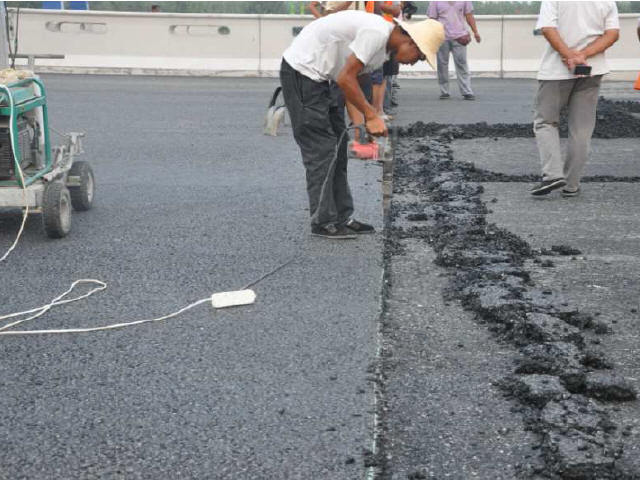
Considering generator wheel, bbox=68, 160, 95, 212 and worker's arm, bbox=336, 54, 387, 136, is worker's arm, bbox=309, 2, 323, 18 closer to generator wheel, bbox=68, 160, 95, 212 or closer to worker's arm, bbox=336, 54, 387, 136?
generator wheel, bbox=68, 160, 95, 212

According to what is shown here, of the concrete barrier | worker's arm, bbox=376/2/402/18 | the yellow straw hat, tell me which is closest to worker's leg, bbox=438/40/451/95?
worker's arm, bbox=376/2/402/18

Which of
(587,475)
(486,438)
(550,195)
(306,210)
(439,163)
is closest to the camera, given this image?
(587,475)

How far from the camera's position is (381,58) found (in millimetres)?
6715

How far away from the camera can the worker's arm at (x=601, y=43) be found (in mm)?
8359

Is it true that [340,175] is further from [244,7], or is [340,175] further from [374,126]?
[244,7]

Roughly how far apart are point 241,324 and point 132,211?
321 centimetres

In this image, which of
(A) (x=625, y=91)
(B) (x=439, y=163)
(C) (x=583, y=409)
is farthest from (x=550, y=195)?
(A) (x=625, y=91)

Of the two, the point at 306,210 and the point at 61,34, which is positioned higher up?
the point at 61,34

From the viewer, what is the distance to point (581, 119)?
8.60 meters

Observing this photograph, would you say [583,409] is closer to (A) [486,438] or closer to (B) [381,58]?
(A) [486,438]

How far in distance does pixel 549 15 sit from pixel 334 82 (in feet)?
7.22

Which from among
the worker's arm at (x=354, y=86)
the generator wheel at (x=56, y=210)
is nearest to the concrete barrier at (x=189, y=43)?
the generator wheel at (x=56, y=210)

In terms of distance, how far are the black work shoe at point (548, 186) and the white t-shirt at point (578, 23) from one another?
2.75 feet

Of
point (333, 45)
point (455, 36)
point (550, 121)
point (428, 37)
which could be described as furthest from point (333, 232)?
point (455, 36)
